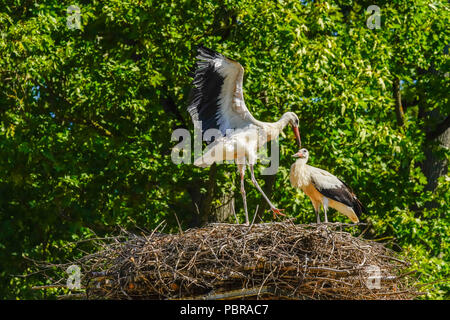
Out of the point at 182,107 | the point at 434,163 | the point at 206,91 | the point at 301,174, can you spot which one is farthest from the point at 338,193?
the point at 434,163

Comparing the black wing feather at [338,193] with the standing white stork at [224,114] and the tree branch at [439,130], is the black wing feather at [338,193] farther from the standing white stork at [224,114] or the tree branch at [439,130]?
the tree branch at [439,130]

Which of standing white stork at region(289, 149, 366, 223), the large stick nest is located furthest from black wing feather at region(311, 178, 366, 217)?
the large stick nest

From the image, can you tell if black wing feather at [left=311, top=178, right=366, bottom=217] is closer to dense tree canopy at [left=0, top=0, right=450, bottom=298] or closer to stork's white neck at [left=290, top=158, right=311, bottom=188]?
stork's white neck at [left=290, top=158, right=311, bottom=188]

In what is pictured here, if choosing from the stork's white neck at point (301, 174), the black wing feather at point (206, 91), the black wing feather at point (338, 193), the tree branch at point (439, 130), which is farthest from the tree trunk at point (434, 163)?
the black wing feather at point (206, 91)

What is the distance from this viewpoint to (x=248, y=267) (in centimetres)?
614

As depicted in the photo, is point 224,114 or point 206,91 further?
point 224,114

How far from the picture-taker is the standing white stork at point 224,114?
7.97 metres

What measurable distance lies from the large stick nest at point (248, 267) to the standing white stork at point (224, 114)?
1557 millimetres

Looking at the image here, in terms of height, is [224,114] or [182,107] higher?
[182,107]

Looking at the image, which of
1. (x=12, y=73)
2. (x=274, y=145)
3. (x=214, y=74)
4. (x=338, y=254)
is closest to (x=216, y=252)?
(x=338, y=254)

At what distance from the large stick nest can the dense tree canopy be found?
145 inches

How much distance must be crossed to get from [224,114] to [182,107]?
10.2ft

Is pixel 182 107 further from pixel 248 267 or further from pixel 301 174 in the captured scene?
pixel 248 267

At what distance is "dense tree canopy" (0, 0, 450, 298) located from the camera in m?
10.5
